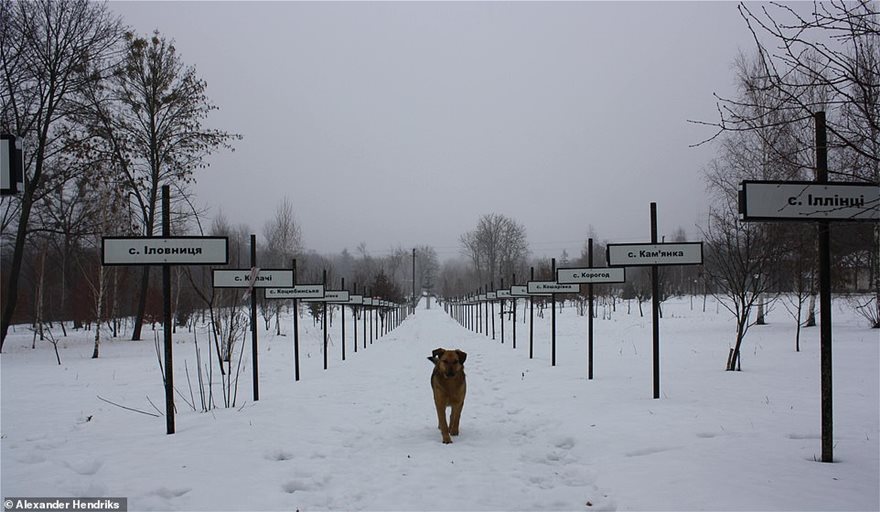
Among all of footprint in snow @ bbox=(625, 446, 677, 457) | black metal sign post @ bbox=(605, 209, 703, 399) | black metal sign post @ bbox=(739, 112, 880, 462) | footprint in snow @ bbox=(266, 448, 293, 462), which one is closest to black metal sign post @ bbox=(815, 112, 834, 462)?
black metal sign post @ bbox=(739, 112, 880, 462)

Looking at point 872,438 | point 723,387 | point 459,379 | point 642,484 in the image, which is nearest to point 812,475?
point 642,484

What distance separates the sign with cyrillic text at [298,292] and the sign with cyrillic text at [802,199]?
741 cm

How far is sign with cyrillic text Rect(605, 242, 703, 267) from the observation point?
7602mm

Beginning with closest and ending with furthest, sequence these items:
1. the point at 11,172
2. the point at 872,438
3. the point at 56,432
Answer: the point at 11,172, the point at 872,438, the point at 56,432

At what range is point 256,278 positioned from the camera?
26.1 ft

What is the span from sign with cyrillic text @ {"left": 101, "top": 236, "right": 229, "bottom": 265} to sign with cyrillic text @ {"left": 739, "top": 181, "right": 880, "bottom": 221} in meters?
5.32

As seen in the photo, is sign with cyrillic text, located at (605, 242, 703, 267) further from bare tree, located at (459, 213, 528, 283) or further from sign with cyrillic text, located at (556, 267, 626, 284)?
bare tree, located at (459, 213, 528, 283)

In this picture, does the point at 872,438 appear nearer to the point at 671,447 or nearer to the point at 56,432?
the point at 671,447

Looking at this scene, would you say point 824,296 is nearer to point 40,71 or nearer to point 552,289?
point 552,289

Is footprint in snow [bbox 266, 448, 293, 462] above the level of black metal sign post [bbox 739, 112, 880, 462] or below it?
below

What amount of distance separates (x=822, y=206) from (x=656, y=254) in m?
3.46

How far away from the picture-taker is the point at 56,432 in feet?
21.4

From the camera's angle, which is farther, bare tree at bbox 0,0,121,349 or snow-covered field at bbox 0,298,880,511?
bare tree at bbox 0,0,121,349

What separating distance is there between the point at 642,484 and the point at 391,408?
4.58 meters
